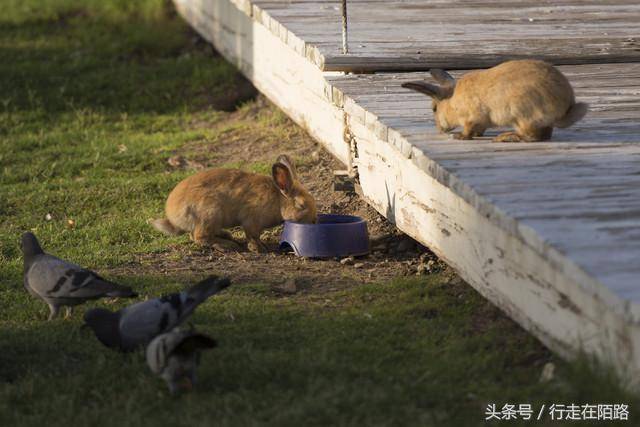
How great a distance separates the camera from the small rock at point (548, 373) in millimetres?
4707

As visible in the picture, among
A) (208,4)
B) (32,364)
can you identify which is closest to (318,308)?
(32,364)

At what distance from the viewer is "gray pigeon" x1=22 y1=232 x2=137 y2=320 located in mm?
5531

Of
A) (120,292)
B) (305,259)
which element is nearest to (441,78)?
(305,259)

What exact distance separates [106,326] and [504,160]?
2.21 m

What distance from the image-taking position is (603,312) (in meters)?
4.24

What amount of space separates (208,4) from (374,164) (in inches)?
236

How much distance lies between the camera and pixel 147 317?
5.10m

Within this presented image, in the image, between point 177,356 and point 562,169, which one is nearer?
point 177,356

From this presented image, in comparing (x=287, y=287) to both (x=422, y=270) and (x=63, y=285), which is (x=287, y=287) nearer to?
(x=422, y=270)

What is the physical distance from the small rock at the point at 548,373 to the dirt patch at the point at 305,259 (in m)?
1.73

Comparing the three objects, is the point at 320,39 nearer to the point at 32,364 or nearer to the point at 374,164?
the point at 374,164

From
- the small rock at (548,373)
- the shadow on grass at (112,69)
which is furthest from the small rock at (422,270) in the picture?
the shadow on grass at (112,69)

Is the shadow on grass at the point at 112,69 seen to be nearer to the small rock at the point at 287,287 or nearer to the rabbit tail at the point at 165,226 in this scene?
the rabbit tail at the point at 165,226

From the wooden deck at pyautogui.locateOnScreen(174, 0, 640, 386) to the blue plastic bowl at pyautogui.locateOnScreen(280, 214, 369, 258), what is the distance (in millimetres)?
237
